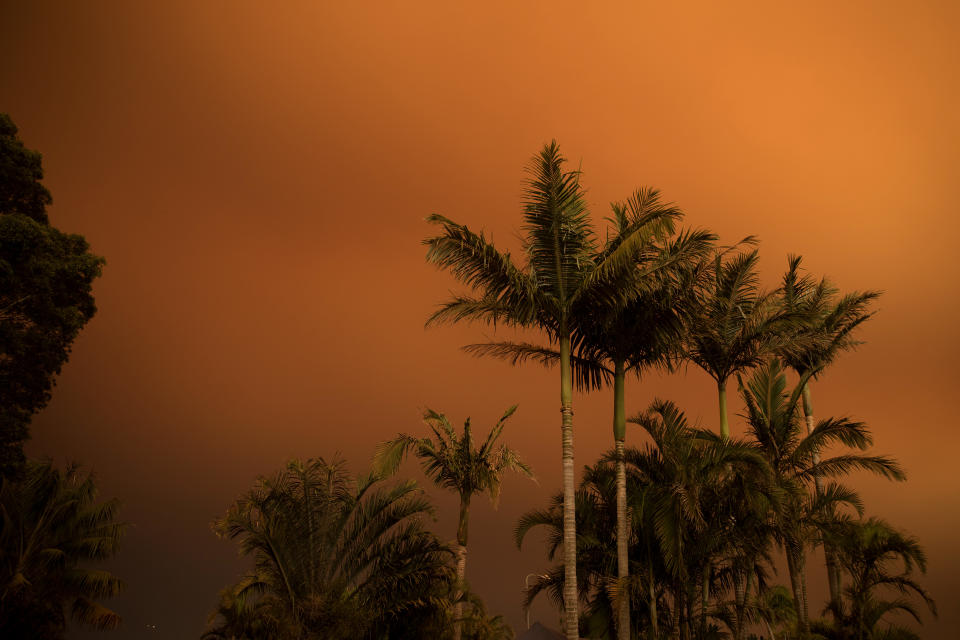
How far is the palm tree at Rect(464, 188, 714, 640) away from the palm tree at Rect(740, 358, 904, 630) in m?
3.62

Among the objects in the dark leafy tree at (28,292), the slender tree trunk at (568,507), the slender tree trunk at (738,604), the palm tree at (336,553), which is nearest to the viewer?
the slender tree trunk at (568,507)

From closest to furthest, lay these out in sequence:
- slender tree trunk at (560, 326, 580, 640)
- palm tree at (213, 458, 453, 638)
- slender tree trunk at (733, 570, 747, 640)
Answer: slender tree trunk at (560, 326, 580, 640), palm tree at (213, 458, 453, 638), slender tree trunk at (733, 570, 747, 640)

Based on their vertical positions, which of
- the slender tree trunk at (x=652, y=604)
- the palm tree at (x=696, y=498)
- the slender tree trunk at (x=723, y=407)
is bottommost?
the slender tree trunk at (x=652, y=604)

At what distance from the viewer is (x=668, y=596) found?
60.8ft

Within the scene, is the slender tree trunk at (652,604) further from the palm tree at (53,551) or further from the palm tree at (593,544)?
the palm tree at (53,551)

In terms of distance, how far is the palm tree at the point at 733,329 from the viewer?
19.4m

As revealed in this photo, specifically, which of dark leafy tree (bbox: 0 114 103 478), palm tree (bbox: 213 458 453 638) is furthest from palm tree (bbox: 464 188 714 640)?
dark leafy tree (bbox: 0 114 103 478)

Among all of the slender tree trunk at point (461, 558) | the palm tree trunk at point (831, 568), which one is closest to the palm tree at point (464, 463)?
the slender tree trunk at point (461, 558)

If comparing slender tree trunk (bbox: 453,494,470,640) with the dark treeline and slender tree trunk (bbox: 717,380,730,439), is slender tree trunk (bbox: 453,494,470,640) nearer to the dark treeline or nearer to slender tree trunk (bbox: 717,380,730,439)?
the dark treeline

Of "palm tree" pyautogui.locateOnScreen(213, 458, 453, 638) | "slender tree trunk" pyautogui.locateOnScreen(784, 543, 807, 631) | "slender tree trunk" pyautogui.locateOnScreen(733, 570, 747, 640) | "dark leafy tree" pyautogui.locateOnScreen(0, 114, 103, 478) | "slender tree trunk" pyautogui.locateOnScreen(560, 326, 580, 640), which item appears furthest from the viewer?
"slender tree trunk" pyautogui.locateOnScreen(784, 543, 807, 631)

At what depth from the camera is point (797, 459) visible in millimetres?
18250

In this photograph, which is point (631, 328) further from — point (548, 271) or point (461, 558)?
point (461, 558)

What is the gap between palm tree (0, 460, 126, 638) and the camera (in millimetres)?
19766

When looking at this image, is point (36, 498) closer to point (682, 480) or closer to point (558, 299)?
point (558, 299)
